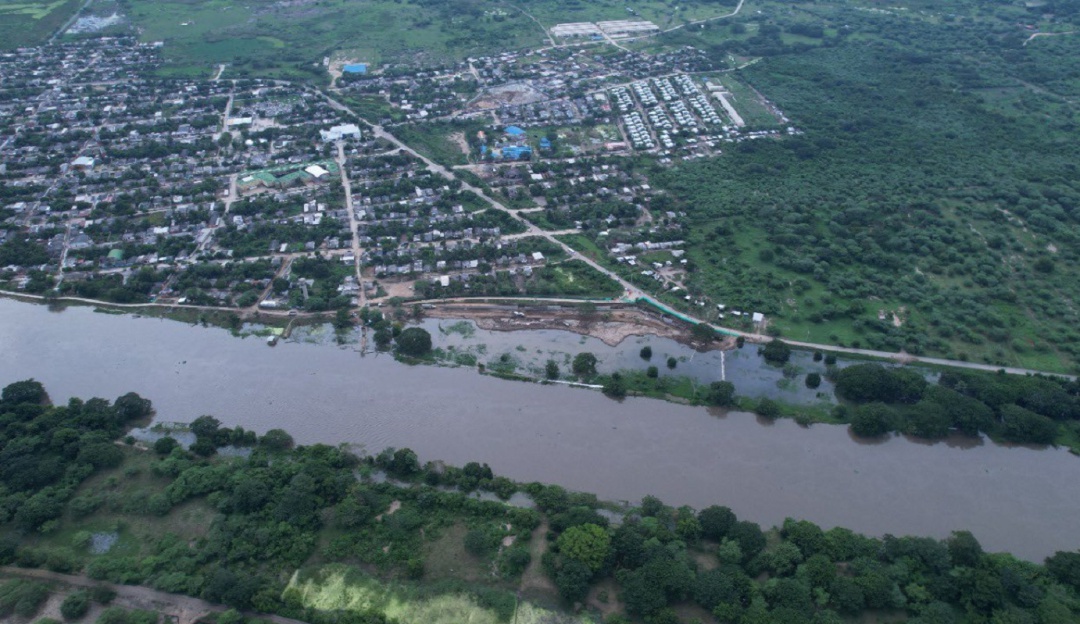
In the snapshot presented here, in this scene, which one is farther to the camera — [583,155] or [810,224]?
[583,155]

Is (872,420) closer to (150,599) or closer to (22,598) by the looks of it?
(150,599)

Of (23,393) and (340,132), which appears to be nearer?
(23,393)

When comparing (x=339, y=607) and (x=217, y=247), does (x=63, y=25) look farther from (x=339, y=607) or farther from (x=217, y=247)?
(x=339, y=607)

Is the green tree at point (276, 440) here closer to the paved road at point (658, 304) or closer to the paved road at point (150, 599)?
the paved road at point (150, 599)

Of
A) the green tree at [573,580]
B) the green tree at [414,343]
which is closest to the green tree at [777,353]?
the green tree at [573,580]

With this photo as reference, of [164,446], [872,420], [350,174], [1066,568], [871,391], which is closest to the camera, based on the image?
[1066,568]

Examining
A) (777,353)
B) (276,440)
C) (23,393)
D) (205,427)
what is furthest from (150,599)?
(777,353)

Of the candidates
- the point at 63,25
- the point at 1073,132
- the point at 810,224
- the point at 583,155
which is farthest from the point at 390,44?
the point at 1073,132
